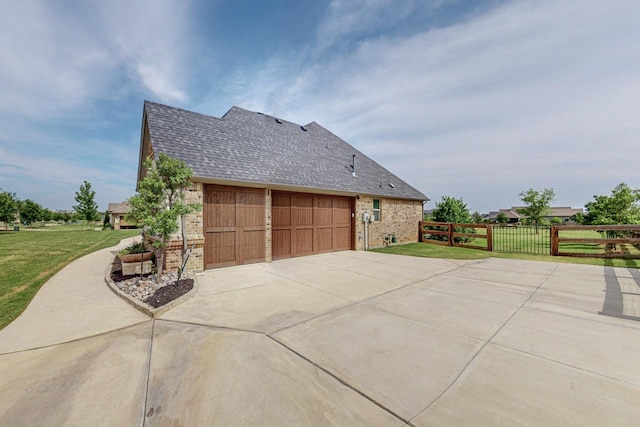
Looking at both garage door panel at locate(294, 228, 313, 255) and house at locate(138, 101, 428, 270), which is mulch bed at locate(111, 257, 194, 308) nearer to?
house at locate(138, 101, 428, 270)

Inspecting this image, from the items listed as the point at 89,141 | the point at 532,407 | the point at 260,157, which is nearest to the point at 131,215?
the point at 260,157

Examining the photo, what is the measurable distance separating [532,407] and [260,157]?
9604mm

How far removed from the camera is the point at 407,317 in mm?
4238

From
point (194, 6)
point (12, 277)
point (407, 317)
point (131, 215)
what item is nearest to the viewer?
point (407, 317)

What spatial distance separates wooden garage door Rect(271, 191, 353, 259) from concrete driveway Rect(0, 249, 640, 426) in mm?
4318

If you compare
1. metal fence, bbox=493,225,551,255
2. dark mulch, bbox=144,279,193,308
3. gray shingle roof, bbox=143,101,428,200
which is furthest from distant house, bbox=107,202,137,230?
metal fence, bbox=493,225,551,255

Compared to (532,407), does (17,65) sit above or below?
above

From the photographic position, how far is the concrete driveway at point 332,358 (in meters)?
2.17

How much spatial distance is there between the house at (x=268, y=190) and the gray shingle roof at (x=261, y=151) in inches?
1.5

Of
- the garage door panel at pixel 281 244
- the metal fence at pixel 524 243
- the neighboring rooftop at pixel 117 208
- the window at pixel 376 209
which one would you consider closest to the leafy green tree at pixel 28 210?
the neighboring rooftop at pixel 117 208

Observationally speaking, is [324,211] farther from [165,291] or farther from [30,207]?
[30,207]

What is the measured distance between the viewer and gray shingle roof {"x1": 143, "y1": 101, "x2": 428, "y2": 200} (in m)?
7.99

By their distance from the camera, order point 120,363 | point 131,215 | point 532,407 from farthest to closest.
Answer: point 131,215 < point 120,363 < point 532,407

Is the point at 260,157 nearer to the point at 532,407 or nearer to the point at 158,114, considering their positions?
the point at 158,114
